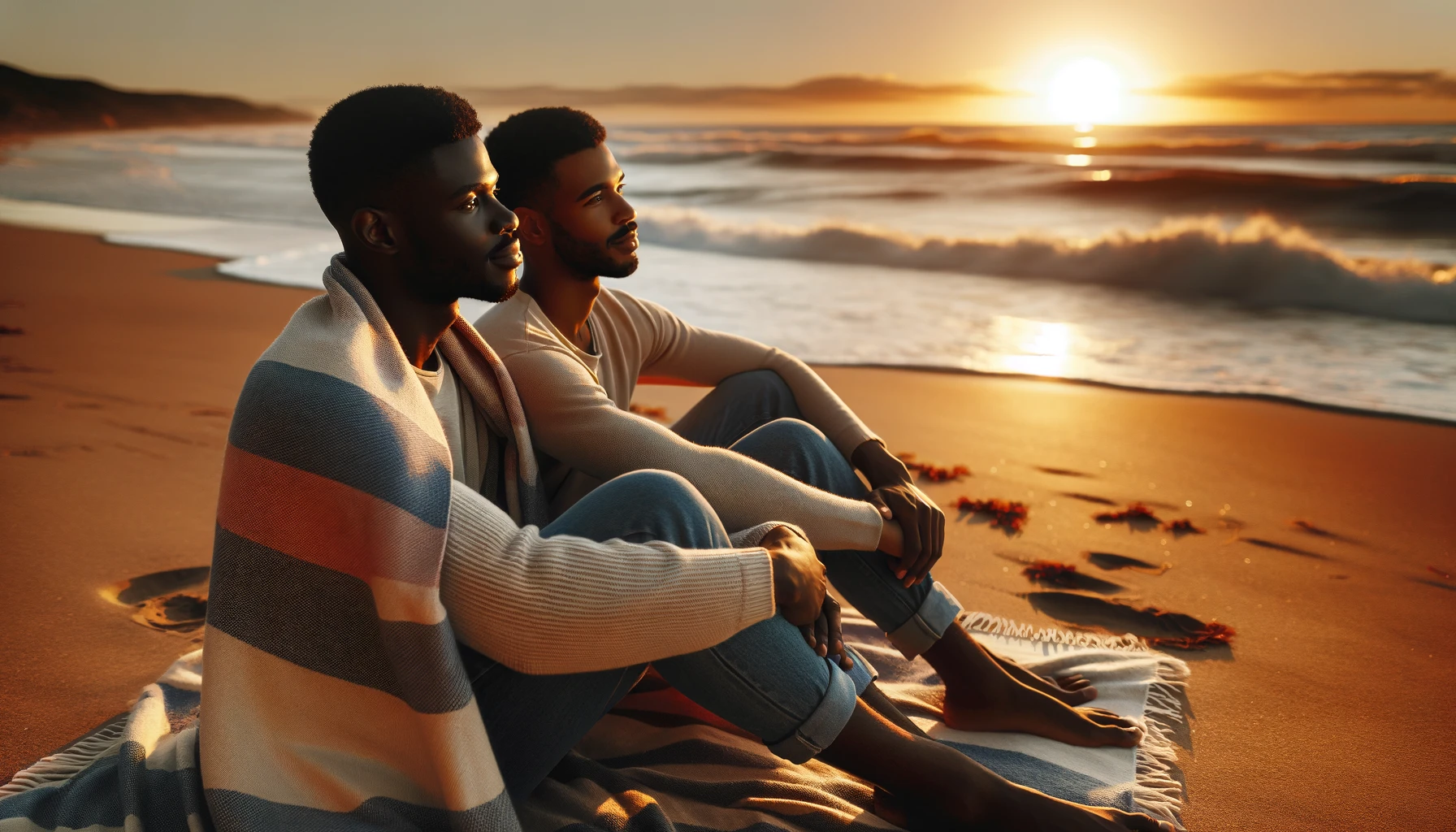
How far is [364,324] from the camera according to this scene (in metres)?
1.65

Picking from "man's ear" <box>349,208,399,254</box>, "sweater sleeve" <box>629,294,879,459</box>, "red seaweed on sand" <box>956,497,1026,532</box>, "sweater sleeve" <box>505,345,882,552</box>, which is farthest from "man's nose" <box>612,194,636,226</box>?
"red seaweed on sand" <box>956,497,1026,532</box>

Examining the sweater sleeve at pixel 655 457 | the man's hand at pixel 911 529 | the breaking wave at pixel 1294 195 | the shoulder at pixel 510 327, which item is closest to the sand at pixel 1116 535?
the man's hand at pixel 911 529

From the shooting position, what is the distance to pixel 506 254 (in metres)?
1.90

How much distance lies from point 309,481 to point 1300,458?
14.8 ft

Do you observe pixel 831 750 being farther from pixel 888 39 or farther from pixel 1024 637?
pixel 888 39

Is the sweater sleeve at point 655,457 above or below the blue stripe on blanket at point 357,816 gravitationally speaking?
above

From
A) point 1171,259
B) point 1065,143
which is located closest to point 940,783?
point 1171,259

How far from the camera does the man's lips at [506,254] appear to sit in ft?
6.19

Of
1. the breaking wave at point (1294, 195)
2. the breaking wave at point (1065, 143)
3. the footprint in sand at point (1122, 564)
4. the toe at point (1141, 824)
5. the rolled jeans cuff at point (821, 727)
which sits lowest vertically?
the footprint in sand at point (1122, 564)

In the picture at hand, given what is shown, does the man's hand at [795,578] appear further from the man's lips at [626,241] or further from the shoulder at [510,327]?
the man's lips at [626,241]

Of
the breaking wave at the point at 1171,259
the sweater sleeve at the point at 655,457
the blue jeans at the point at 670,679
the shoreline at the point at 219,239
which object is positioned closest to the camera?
the blue jeans at the point at 670,679

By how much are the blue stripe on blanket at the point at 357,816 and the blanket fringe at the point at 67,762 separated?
69 cm

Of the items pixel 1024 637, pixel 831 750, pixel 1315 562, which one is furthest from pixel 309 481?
pixel 1315 562

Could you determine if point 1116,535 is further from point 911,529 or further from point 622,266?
Result: point 622,266
